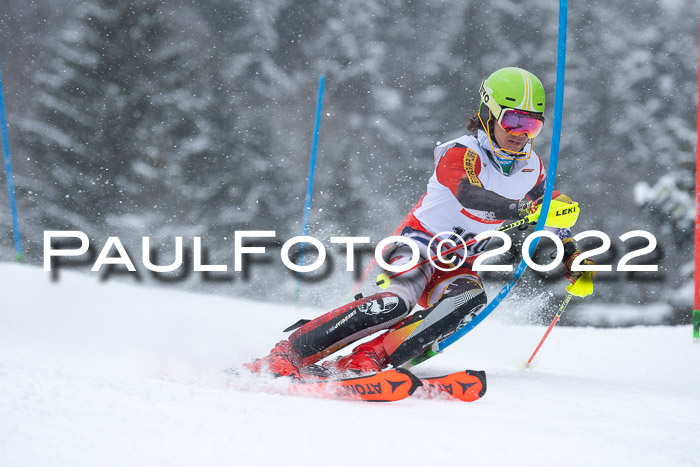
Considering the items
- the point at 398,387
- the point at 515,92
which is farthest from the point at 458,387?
the point at 515,92

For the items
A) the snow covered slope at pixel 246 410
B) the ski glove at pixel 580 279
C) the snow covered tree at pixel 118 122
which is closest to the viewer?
the snow covered slope at pixel 246 410

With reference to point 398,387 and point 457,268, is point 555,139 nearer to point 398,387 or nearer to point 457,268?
point 457,268

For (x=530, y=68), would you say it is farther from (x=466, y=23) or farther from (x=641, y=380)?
(x=641, y=380)

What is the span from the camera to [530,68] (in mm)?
13188

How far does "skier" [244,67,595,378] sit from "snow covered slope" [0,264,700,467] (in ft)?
1.20

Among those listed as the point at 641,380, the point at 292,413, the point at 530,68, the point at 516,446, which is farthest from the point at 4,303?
the point at 530,68

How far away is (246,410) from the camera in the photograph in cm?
172

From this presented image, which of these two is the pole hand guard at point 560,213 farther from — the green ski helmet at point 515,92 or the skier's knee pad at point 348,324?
the skier's knee pad at point 348,324

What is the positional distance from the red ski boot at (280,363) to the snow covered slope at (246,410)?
0.54 feet

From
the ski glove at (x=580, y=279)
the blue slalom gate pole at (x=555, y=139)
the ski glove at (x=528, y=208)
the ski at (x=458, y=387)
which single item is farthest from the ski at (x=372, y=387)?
the ski glove at (x=580, y=279)

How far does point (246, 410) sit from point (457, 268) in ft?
5.43

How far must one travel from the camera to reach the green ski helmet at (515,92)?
2878 mm

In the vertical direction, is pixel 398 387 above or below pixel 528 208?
below

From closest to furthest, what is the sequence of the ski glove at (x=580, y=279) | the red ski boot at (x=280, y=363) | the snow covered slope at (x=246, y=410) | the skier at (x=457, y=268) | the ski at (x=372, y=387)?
1. the snow covered slope at (x=246, y=410)
2. the ski at (x=372, y=387)
3. the red ski boot at (x=280, y=363)
4. the skier at (x=457, y=268)
5. the ski glove at (x=580, y=279)
